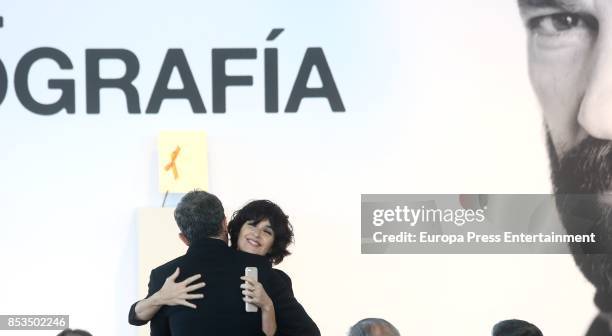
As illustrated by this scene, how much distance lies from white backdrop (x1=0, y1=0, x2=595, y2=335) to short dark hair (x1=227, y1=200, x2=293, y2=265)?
0.66m

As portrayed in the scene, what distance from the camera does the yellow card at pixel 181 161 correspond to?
401 cm

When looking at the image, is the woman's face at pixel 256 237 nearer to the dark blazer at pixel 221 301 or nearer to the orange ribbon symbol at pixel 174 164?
the dark blazer at pixel 221 301

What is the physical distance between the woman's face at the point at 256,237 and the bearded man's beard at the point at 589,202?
135 cm

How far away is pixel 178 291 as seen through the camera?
9.09ft

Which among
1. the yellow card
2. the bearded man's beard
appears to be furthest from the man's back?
the bearded man's beard

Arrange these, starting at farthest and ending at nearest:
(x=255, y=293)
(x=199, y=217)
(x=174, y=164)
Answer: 1. (x=174, y=164)
2. (x=199, y=217)
3. (x=255, y=293)

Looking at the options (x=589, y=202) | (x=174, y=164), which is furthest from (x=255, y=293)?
(x=589, y=202)

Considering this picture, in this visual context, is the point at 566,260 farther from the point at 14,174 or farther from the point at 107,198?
the point at 14,174

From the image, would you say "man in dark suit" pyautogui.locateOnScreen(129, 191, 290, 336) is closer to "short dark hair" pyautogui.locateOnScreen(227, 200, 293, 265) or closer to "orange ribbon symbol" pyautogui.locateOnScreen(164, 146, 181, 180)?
"short dark hair" pyautogui.locateOnScreen(227, 200, 293, 265)

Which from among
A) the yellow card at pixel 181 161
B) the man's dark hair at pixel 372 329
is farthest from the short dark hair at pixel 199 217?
the yellow card at pixel 181 161

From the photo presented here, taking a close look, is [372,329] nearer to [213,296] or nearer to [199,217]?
[213,296]

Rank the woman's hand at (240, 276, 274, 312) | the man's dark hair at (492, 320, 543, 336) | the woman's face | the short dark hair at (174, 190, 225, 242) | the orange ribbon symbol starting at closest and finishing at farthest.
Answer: the man's dark hair at (492, 320, 543, 336) < the woman's hand at (240, 276, 274, 312) < the short dark hair at (174, 190, 225, 242) < the woman's face < the orange ribbon symbol

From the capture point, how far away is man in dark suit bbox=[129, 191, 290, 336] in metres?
2.77

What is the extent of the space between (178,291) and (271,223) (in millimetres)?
642
